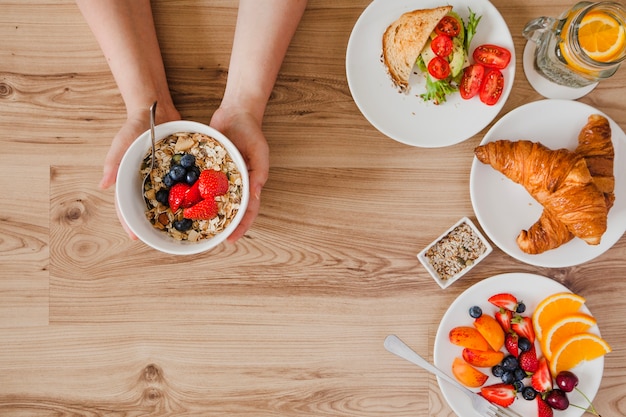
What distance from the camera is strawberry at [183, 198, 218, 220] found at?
1.04 metres

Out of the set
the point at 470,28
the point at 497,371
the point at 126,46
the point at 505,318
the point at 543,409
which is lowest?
the point at 543,409

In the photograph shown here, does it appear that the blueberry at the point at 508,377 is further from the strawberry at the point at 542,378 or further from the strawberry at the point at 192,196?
the strawberry at the point at 192,196

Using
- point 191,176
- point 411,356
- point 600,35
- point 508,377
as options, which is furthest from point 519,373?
point 191,176

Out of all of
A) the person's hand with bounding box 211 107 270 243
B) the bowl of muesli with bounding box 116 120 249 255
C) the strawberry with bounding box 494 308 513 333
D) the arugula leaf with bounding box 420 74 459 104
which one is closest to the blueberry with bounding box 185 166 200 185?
the bowl of muesli with bounding box 116 120 249 255

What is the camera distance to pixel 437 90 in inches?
48.2

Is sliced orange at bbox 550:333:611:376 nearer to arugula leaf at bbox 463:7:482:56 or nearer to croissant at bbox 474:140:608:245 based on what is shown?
croissant at bbox 474:140:608:245

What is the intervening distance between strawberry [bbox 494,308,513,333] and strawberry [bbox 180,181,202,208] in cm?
73

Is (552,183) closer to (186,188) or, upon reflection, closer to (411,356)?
(411,356)

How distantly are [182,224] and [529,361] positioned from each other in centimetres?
83

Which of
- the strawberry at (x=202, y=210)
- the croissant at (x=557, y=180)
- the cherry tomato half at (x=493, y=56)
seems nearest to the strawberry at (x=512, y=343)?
the croissant at (x=557, y=180)

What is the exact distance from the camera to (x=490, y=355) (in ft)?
4.12

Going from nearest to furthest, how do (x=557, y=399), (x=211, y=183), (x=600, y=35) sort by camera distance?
(x=211, y=183), (x=600, y=35), (x=557, y=399)

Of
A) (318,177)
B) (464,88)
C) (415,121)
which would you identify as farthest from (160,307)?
(464,88)

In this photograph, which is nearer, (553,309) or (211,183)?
(211,183)
